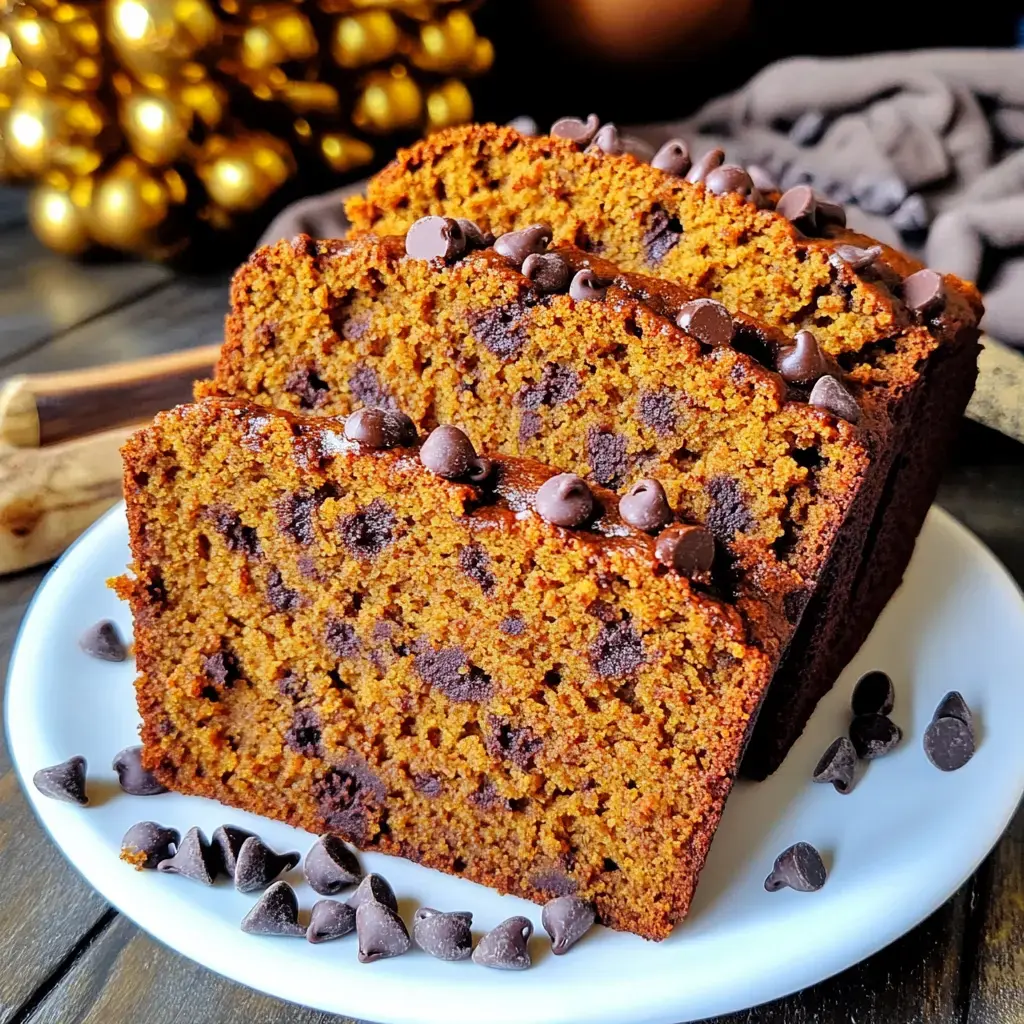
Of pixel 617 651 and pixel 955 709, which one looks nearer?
pixel 617 651

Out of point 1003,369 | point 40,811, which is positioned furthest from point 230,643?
point 1003,369

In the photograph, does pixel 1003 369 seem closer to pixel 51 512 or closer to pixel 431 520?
pixel 431 520

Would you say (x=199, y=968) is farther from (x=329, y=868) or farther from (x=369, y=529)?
(x=369, y=529)

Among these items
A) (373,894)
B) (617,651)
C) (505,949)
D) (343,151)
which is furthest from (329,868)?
(343,151)

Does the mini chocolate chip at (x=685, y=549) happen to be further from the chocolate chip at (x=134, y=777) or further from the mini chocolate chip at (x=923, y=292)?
the chocolate chip at (x=134, y=777)

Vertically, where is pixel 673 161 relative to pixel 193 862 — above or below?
above

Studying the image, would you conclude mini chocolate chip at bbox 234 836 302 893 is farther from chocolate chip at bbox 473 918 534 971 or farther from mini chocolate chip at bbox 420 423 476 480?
mini chocolate chip at bbox 420 423 476 480
